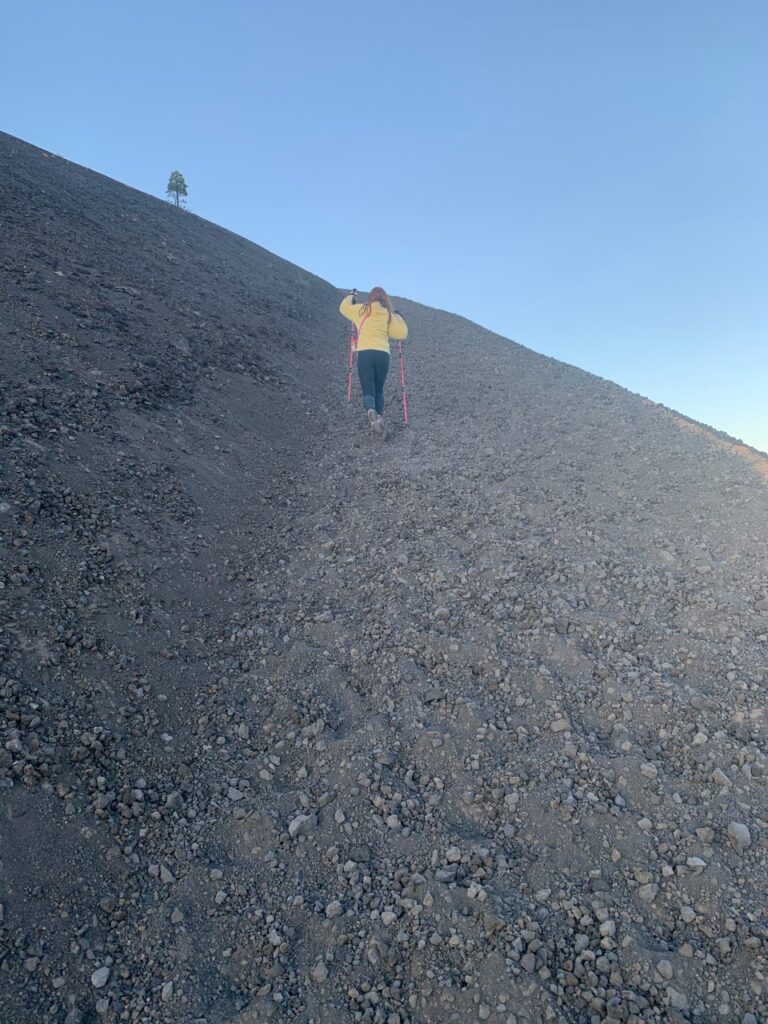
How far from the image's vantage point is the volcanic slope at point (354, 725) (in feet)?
10.4

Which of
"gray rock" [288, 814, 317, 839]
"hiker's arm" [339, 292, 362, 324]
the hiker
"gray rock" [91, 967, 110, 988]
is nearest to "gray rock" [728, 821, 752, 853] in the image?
"gray rock" [288, 814, 317, 839]

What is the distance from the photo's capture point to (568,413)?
1439 cm

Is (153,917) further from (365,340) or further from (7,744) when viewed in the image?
(365,340)

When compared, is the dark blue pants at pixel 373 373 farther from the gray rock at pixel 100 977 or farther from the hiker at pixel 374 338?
the gray rock at pixel 100 977

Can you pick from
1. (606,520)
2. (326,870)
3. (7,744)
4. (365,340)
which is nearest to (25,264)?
(365,340)

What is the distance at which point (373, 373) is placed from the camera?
38.8ft

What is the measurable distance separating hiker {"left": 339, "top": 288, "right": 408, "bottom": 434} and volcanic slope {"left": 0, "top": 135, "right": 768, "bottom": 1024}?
89.4 inches

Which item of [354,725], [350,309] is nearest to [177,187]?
[350,309]

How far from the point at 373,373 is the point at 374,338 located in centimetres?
64

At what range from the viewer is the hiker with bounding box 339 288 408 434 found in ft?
38.2

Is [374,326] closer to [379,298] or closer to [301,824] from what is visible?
[379,298]

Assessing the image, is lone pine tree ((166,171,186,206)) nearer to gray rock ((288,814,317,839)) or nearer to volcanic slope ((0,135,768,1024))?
volcanic slope ((0,135,768,1024))

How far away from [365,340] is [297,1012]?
33.8 ft

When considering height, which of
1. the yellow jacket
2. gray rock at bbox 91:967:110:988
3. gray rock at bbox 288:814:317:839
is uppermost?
the yellow jacket
